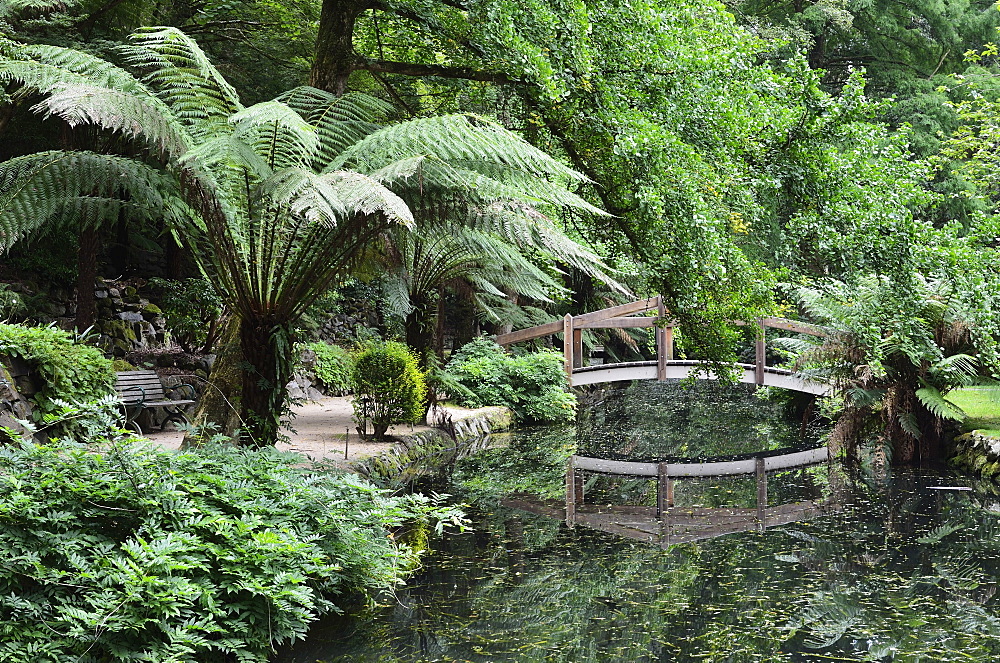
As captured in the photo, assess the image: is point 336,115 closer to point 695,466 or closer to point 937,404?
point 695,466

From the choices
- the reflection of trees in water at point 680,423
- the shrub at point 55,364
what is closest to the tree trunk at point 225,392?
the shrub at point 55,364

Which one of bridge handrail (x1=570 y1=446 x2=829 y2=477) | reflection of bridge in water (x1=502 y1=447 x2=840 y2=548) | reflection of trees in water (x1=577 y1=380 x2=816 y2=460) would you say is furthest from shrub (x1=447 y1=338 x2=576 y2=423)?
reflection of bridge in water (x1=502 y1=447 x2=840 y2=548)

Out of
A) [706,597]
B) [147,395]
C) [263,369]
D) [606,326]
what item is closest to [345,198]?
[263,369]

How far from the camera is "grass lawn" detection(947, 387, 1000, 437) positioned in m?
7.19

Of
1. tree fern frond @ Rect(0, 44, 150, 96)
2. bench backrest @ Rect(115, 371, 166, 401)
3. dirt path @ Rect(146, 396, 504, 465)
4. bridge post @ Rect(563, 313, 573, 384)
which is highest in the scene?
tree fern frond @ Rect(0, 44, 150, 96)

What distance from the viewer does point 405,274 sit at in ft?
28.4

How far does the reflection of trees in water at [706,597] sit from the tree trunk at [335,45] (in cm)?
287

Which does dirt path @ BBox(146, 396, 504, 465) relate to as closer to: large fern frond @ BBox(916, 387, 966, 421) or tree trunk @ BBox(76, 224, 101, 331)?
tree trunk @ BBox(76, 224, 101, 331)

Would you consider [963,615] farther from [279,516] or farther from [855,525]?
[279,516]

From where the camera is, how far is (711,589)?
3.96 meters

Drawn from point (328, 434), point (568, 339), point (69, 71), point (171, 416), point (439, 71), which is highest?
point (439, 71)

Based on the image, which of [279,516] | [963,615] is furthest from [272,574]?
[963,615]

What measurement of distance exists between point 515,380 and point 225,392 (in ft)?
21.2

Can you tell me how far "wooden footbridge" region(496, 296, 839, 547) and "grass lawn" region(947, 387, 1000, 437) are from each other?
1.30m
